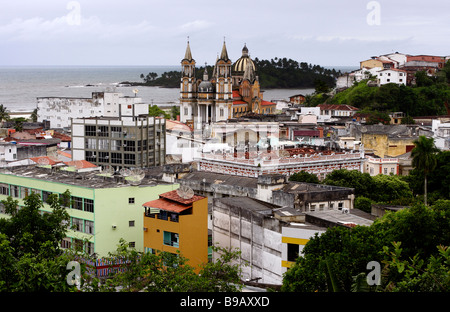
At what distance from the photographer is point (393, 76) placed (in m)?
86.1

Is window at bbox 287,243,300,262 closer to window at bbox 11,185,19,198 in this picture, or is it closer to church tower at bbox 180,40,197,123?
window at bbox 11,185,19,198

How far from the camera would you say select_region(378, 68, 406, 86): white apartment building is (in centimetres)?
8606

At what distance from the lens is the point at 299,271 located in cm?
1692

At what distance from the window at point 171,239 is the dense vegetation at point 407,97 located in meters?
55.3

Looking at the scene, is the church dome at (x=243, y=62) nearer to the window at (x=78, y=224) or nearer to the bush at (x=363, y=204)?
the bush at (x=363, y=204)

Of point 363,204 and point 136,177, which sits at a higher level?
point 136,177

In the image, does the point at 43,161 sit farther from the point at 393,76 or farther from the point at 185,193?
the point at 393,76

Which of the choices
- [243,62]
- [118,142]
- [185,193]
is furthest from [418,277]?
[243,62]

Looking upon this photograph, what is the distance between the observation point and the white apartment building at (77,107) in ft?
203

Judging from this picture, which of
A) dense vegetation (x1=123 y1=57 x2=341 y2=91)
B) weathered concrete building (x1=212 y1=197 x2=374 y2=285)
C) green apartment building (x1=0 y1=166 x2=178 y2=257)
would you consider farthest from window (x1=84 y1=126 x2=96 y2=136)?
dense vegetation (x1=123 y1=57 x2=341 y2=91)

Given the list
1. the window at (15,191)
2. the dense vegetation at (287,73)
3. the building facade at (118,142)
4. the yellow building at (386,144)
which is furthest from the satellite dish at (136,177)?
the dense vegetation at (287,73)

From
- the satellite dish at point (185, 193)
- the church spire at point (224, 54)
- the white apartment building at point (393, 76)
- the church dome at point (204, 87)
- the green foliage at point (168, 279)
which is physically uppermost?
the church spire at point (224, 54)

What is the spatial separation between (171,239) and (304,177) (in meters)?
14.0

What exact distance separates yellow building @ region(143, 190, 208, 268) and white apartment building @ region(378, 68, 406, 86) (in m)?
67.2
